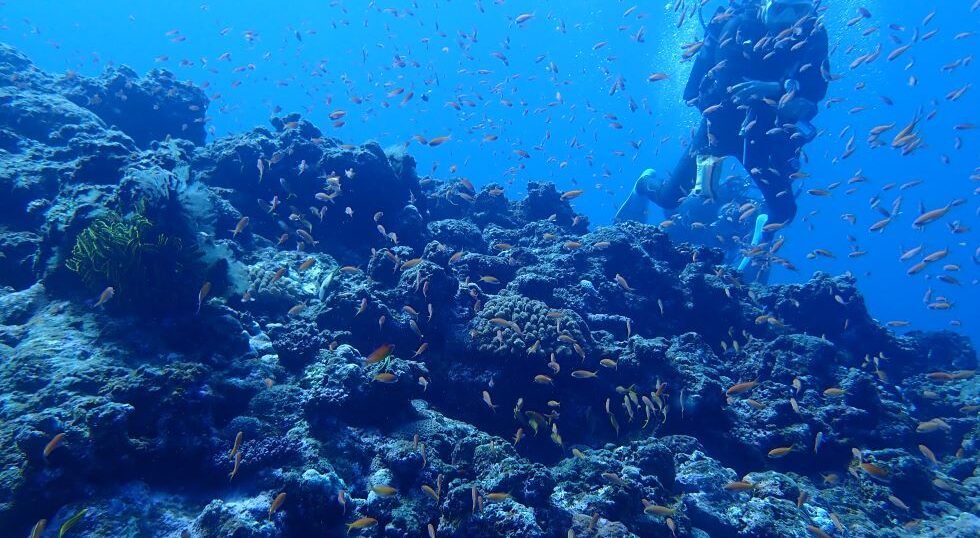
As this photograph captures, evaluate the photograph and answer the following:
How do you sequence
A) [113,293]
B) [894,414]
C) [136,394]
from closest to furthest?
[136,394], [113,293], [894,414]

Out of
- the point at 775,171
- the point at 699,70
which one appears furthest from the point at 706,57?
the point at 775,171

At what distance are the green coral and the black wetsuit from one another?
43.6ft

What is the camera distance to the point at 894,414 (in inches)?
328

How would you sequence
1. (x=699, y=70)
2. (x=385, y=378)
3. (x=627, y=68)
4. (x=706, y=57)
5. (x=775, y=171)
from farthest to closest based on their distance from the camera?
(x=627, y=68), (x=699, y=70), (x=706, y=57), (x=775, y=171), (x=385, y=378)

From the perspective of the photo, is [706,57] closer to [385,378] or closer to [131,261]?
[385,378]

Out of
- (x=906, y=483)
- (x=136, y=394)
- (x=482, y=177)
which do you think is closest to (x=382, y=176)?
(x=136, y=394)

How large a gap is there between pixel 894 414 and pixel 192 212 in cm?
1251

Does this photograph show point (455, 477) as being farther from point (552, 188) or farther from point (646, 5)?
point (646, 5)

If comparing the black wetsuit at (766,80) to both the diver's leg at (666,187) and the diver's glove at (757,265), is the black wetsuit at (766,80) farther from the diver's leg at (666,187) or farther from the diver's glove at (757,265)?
the diver's leg at (666,187)

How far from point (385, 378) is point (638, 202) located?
17.4m

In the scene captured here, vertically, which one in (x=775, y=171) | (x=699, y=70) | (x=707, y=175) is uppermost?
(x=699, y=70)

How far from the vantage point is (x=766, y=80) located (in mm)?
14000

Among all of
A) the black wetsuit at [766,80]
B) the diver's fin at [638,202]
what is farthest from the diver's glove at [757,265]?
the diver's fin at [638,202]

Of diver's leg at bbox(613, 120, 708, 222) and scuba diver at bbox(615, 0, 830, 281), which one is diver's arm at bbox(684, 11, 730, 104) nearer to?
scuba diver at bbox(615, 0, 830, 281)
